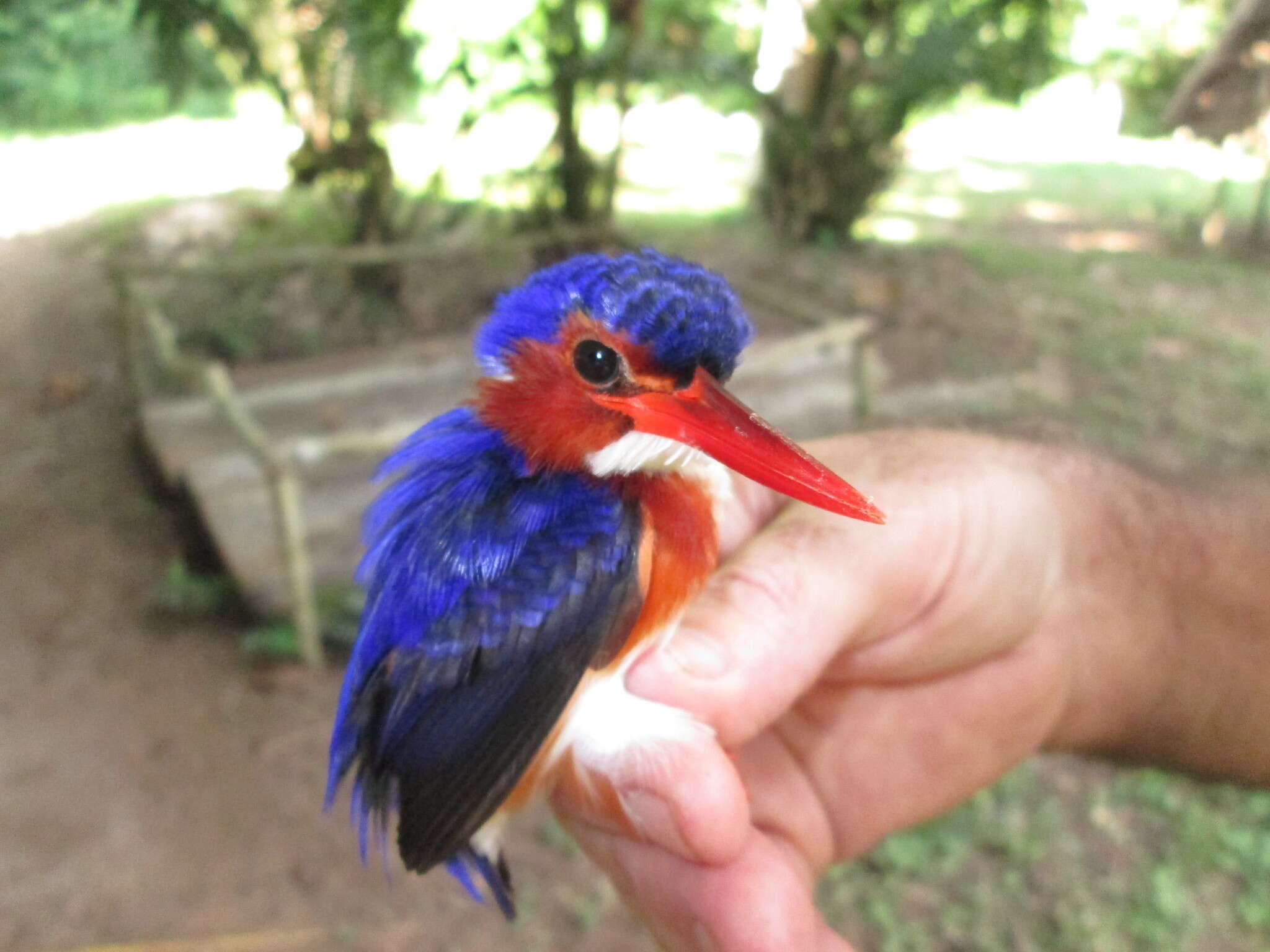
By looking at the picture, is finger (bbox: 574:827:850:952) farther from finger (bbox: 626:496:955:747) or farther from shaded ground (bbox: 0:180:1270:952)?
shaded ground (bbox: 0:180:1270:952)

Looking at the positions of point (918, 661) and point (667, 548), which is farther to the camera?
point (918, 661)

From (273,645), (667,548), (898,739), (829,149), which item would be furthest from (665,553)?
(829,149)

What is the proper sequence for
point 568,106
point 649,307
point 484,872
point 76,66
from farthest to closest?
point 568,106 < point 76,66 < point 484,872 < point 649,307

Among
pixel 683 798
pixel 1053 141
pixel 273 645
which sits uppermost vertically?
pixel 1053 141

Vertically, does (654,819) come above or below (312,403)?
above

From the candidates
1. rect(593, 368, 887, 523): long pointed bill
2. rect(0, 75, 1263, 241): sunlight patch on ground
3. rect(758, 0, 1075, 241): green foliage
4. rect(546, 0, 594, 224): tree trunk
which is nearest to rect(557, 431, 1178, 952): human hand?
rect(593, 368, 887, 523): long pointed bill

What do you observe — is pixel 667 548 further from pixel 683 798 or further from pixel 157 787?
pixel 157 787

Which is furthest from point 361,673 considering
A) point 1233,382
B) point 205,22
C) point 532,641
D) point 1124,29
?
point 1233,382

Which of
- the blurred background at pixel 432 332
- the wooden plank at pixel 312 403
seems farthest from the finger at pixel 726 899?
the wooden plank at pixel 312 403
